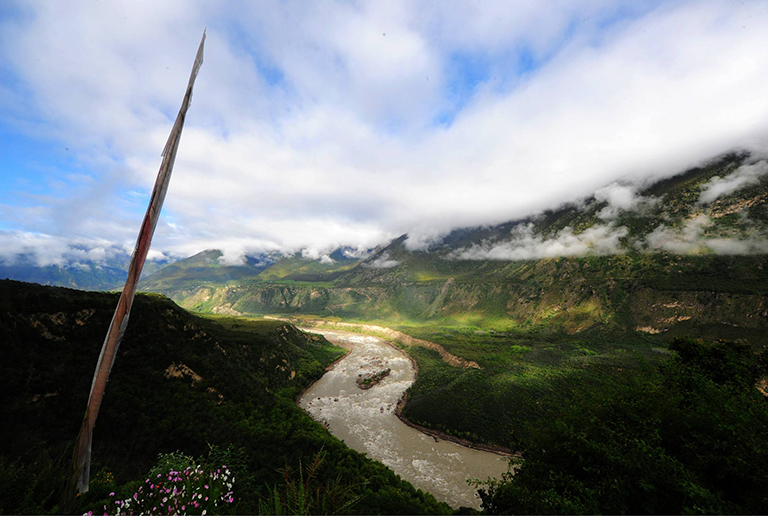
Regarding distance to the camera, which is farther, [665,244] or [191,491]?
[665,244]

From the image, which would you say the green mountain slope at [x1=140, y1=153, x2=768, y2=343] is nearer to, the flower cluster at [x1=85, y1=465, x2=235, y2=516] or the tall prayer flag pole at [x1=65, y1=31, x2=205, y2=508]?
the flower cluster at [x1=85, y1=465, x2=235, y2=516]

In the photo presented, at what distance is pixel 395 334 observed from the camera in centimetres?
11438

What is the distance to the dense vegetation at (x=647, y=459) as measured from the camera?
24.0 feet

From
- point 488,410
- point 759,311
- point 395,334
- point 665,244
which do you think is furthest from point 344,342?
point 665,244

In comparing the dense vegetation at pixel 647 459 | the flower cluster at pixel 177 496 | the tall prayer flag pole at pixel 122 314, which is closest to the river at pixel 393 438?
the dense vegetation at pixel 647 459

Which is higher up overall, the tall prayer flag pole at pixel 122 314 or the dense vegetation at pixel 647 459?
the tall prayer flag pole at pixel 122 314

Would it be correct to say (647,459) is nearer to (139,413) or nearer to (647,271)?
(139,413)

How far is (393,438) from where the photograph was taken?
38.2 meters

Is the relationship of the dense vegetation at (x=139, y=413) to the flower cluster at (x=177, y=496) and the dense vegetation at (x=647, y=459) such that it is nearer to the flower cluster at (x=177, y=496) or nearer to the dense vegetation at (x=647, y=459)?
the flower cluster at (x=177, y=496)

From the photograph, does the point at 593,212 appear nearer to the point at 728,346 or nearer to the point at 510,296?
the point at 510,296

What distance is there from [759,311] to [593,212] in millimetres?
109326

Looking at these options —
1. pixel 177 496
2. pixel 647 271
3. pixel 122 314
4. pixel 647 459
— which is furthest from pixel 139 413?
pixel 647 271

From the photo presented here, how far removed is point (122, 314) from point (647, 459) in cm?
1294

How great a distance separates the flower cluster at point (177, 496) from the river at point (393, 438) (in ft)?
97.2
